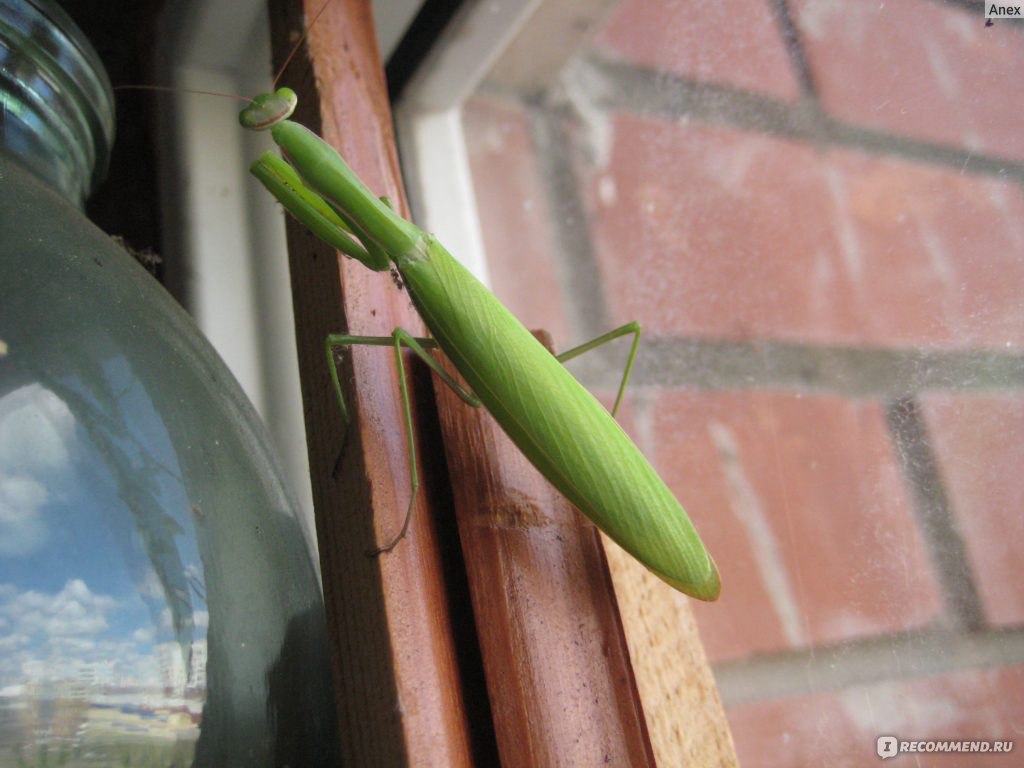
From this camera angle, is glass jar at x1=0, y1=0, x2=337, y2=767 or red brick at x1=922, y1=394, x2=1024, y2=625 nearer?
glass jar at x1=0, y1=0, x2=337, y2=767

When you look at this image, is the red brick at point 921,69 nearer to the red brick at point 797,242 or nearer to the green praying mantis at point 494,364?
the red brick at point 797,242

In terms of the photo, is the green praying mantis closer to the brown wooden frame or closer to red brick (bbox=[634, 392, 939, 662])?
the brown wooden frame

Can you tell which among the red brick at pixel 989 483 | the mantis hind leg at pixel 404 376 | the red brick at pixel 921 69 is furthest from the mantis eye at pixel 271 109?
the red brick at pixel 989 483

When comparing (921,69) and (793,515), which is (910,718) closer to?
(793,515)

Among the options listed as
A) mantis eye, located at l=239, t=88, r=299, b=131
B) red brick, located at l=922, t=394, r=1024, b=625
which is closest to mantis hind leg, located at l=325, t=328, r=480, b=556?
mantis eye, located at l=239, t=88, r=299, b=131

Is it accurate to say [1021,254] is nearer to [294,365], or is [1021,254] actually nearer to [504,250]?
[504,250]

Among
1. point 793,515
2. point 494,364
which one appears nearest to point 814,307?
point 793,515
